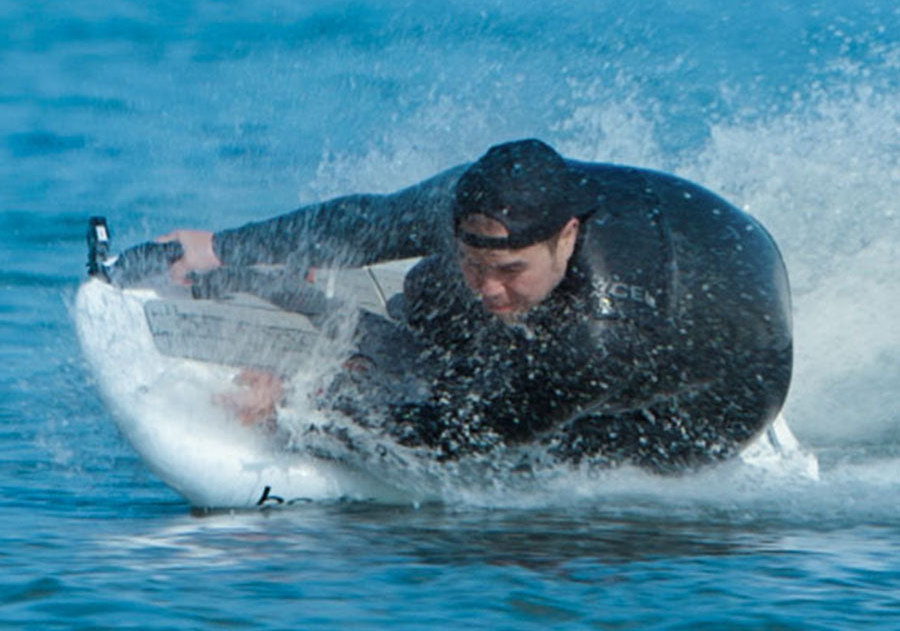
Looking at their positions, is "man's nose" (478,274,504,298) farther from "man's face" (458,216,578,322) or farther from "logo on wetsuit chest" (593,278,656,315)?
"logo on wetsuit chest" (593,278,656,315)

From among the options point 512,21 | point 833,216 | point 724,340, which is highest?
point 512,21

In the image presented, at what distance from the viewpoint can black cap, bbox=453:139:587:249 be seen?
3963mm

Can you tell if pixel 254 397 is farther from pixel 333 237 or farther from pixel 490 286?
pixel 490 286

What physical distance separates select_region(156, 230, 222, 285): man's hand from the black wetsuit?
64mm

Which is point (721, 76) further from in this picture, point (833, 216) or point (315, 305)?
point (315, 305)

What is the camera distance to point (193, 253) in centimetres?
485

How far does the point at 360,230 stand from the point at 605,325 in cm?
87

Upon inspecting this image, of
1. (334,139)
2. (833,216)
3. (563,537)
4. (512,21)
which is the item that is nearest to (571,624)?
(563,537)

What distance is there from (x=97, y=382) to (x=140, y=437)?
0.27m

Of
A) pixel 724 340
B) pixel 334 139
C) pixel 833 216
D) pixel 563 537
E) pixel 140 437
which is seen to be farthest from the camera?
pixel 334 139

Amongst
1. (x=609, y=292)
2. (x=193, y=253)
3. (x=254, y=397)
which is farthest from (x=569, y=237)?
(x=193, y=253)

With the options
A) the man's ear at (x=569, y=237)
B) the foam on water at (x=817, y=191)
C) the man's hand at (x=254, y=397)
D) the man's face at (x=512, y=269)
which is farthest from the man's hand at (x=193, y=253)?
the foam on water at (x=817, y=191)

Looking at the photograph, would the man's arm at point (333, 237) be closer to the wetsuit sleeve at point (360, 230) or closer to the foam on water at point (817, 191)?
the wetsuit sleeve at point (360, 230)

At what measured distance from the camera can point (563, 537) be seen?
13.0 ft
